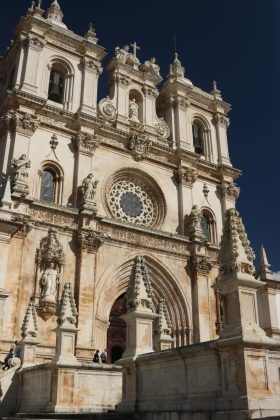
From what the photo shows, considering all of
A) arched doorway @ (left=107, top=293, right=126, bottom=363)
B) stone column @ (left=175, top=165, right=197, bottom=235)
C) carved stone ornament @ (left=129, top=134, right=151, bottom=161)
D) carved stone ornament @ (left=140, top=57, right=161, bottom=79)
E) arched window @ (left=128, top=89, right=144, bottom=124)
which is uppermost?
carved stone ornament @ (left=140, top=57, right=161, bottom=79)

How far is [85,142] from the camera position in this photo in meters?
24.9

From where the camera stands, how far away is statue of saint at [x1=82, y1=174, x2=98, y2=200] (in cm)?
2308

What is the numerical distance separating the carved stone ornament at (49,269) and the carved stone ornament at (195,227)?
802 cm

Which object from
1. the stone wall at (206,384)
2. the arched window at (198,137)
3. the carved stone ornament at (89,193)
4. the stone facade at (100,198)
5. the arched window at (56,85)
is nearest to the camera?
the stone wall at (206,384)

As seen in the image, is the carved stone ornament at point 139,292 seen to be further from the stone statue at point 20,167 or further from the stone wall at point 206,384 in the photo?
the stone statue at point 20,167

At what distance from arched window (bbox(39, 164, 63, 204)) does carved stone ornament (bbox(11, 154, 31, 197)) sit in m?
1.37

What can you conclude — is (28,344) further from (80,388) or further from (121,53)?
(121,53)

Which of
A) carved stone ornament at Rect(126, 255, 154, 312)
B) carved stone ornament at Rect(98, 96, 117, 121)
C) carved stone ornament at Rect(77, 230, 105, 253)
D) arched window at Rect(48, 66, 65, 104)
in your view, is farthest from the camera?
carved stone ornament at Rect(98, 96, 117, 121)

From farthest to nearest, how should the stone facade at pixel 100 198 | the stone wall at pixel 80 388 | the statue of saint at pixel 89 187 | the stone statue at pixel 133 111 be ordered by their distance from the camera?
the stone statue at pixel 133 111 → the statue of saint at pixel 89 187 → the stone facade at pixel 100 198 → the stone wall at pixel 80 388

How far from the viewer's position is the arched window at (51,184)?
23.3 meters

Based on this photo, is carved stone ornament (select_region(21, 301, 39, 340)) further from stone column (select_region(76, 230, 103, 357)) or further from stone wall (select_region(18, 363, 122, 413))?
stone wall (select_region(18, 363, 122, 413))

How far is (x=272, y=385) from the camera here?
26.5 feet

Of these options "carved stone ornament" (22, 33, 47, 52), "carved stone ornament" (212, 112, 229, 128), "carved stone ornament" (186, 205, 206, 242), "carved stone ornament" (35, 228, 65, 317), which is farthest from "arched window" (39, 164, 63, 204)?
"carved stone ornament" (212, 112, 229, 128)

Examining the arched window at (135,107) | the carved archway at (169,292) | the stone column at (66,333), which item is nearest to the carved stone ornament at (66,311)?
the stone column at (66,333)
